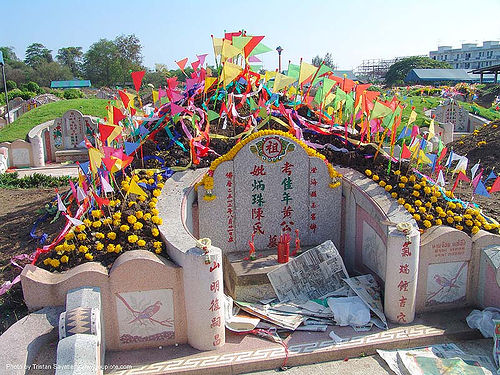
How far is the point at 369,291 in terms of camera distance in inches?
256

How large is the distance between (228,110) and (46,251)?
14.9 ft

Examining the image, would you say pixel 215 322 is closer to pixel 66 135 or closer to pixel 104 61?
pixel 66 135

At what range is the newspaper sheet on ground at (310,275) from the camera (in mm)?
6789

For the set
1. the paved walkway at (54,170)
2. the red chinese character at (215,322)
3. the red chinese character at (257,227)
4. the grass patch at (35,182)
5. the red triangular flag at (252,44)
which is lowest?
the red chinese character at (215,322)

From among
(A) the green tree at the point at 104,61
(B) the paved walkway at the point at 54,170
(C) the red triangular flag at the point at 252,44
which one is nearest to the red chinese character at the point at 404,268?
(C) the red triangular flag at the point at 252,44

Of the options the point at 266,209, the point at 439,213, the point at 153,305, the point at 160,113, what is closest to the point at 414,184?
the point at 439,213

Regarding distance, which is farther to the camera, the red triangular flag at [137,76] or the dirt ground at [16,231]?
the red triangular flag at [137,76]

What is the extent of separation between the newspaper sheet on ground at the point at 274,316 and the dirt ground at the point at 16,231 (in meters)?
2.85

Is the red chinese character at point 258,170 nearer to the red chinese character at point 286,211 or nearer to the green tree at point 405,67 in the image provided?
the red chinese character at point 286,211

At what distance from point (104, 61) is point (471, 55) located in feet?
259

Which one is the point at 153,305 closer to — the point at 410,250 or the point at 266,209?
the point at 266,209

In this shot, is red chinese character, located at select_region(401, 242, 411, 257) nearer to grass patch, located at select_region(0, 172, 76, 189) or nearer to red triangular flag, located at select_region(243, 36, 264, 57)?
red triangular flag, located at select_region(243, 36, 264, 57)

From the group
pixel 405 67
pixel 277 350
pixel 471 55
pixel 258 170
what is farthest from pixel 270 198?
pixel 471 55

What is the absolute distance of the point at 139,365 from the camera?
5316mm
